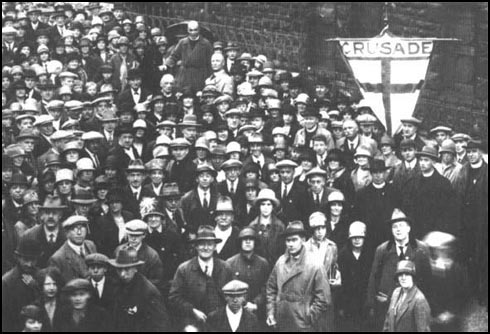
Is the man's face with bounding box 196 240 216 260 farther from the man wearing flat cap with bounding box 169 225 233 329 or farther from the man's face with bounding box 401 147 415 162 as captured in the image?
the man's face with bounding box 401 147 415 162

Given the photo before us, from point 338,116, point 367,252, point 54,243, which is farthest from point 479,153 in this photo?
point 54,243

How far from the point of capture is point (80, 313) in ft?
22.1

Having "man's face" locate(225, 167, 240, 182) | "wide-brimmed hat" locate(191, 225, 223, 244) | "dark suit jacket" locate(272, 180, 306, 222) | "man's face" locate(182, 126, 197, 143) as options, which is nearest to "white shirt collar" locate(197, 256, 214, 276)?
"wide-brimmed hat" locate(191, 225, 223, 244)

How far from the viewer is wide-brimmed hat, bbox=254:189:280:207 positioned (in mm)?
7965

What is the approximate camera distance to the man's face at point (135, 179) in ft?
27.9

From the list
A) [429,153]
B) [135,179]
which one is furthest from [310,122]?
[135,179]

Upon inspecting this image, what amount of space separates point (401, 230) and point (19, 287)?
325 centimetres

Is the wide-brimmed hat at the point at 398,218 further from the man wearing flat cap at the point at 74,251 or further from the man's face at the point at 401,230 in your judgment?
the man wearing flat cap at the point at 74,251

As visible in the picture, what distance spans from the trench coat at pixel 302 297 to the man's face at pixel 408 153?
Answer: 208cm

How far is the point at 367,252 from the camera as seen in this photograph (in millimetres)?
7570

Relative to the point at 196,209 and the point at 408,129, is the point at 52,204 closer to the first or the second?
the point at 196,209

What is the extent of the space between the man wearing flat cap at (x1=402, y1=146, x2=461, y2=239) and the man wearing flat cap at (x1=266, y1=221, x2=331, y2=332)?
3.63ft

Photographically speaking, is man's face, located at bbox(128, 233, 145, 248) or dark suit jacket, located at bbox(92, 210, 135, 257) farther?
dark suit jacket, located at bbox(92, 210, 135, 257)

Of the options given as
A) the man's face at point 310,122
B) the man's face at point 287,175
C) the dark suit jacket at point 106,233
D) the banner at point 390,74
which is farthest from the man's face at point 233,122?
the dark suit jacket at point 106,233
